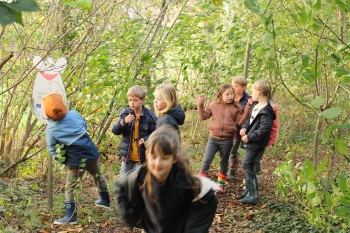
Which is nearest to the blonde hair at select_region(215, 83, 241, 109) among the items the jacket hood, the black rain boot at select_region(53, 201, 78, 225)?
the jacket hood

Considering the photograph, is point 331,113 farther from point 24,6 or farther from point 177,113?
point 177,113

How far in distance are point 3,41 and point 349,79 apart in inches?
198

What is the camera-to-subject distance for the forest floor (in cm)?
468

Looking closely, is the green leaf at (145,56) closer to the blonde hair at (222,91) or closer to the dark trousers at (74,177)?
the blonde hair at (222,91)

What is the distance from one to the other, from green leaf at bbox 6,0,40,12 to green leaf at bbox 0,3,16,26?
13 millimetres

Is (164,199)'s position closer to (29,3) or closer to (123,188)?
(123,188)

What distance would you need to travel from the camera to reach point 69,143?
4465 millimetres

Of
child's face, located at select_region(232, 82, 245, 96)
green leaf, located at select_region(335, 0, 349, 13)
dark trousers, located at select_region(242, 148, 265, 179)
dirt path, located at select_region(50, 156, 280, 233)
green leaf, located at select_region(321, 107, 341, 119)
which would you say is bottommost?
dirt path, located at select_region(50, 156, 280, 233)

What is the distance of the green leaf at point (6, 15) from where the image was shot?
104cm

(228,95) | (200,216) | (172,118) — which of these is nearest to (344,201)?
(200,216)

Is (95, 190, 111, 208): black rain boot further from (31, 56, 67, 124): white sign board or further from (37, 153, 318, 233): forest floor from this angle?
(31, 56, 67, 124): white sign board

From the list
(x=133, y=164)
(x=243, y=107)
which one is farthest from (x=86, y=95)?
(x=243, y=107)

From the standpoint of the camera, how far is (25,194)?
17.8 ft

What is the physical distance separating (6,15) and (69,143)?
140 inches
